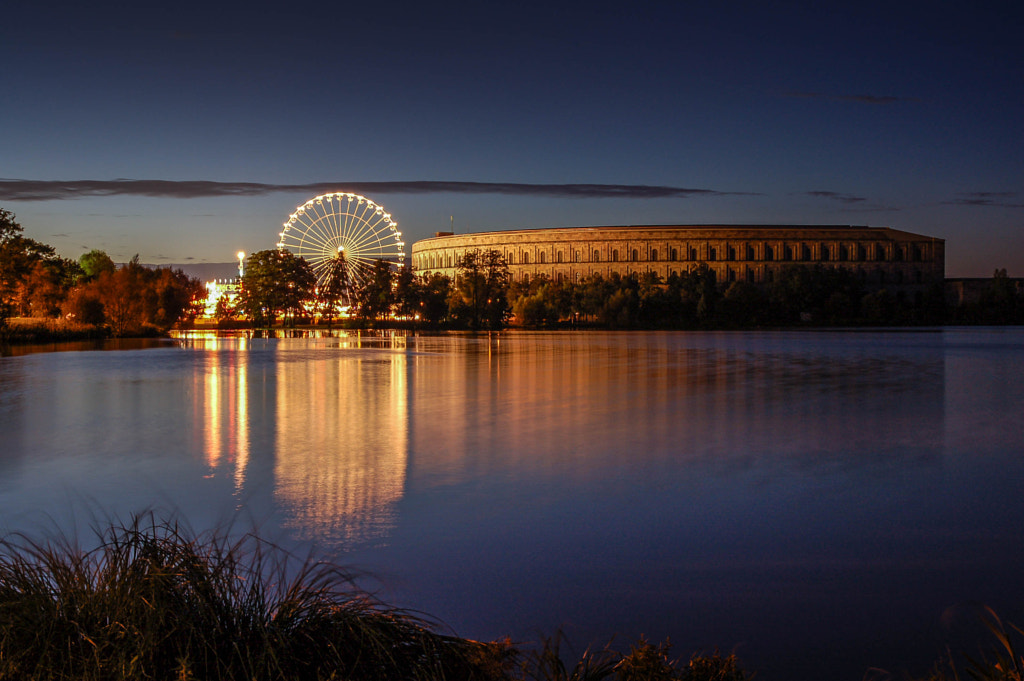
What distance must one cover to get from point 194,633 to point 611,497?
456cm

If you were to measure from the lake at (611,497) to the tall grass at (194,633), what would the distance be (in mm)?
777

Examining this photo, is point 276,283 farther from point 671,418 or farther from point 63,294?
point 671,418

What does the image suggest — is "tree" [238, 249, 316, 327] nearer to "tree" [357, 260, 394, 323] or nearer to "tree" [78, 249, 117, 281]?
"tree" [357, 260, 394, 323]

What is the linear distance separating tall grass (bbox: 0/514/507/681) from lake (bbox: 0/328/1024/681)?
78 cm

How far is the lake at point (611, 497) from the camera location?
4723 mm

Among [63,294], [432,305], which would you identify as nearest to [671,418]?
[63,294]

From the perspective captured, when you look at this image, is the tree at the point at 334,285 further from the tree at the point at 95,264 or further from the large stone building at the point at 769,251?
the large stone building at the point at 769,251

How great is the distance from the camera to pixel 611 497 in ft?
24.8

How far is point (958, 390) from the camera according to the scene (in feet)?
57.7

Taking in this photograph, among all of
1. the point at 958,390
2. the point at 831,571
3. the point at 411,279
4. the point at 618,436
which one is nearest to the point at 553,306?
the point at 411,279

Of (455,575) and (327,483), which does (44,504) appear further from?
(455,575)

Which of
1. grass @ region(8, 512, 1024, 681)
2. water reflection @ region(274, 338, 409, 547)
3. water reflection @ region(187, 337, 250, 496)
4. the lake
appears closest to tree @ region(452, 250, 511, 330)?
water reflection @ region(187, 337, 250, 496)

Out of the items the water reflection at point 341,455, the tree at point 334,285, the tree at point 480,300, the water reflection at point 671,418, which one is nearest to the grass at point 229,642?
the water reflection at point 341,455

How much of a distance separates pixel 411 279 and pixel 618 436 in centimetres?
7828
